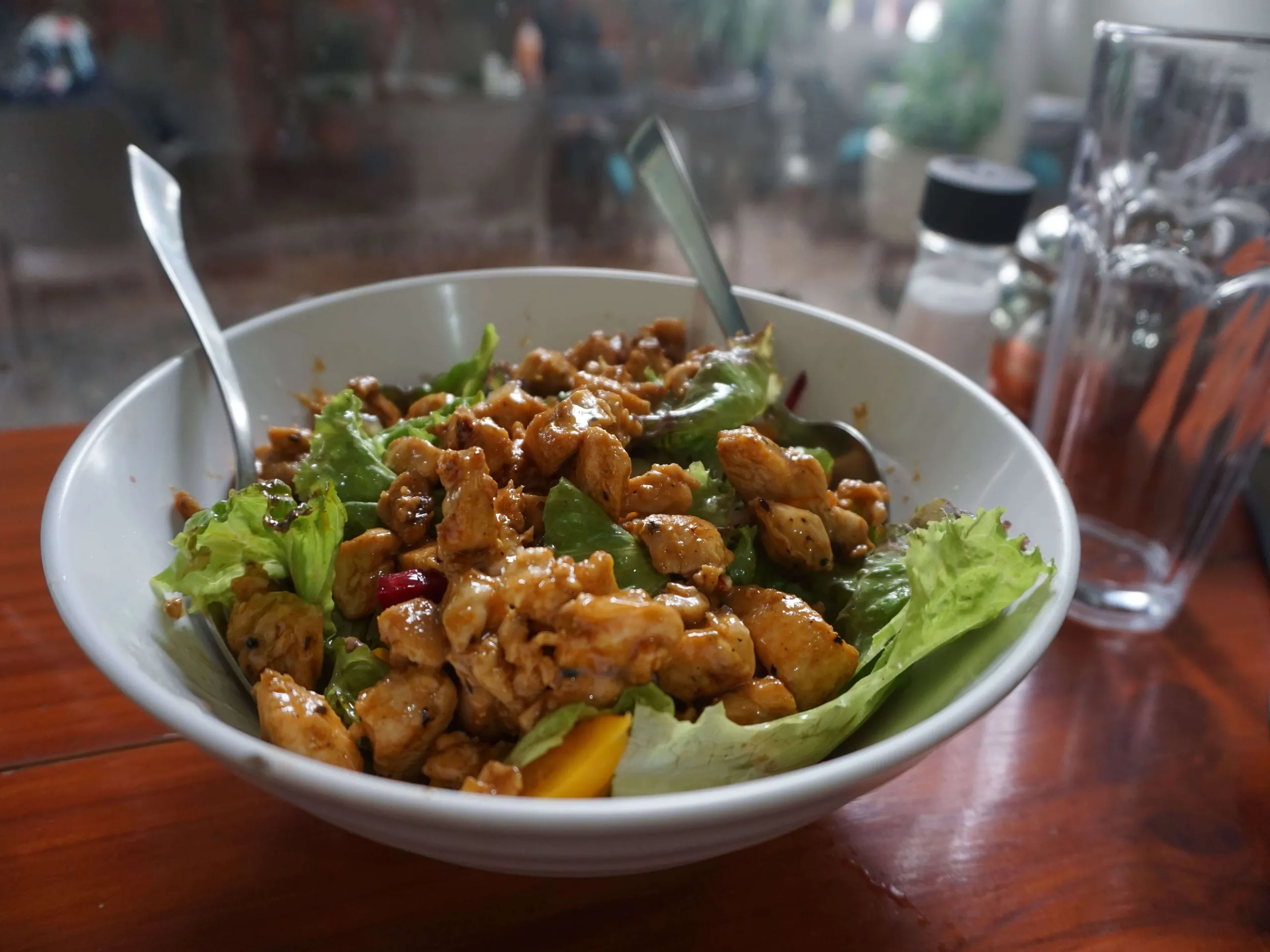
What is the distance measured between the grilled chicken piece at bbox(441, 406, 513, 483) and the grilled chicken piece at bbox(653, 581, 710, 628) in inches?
9.6

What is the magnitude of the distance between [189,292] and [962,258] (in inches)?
56.1

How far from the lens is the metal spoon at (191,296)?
3.62ft

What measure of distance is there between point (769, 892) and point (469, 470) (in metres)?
0.48

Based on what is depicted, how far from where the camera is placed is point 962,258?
1.86 metres

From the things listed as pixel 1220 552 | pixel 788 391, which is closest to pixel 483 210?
pixel 788 391

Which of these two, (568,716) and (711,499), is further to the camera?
(711,499)

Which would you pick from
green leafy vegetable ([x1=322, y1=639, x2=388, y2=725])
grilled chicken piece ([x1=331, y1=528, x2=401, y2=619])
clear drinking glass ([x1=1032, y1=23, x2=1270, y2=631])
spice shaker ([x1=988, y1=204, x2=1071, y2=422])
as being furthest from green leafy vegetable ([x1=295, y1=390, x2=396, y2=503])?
spice shaker ([x1=988, y1=204, x2=1071, y2=422])

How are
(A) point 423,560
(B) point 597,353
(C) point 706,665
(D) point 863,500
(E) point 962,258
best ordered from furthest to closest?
(E) point 962,258 < (B) point 597,353 < (D) point 863,500 < (A) point 423,560 < (C) point 706,665

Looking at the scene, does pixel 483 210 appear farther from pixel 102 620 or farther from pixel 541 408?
pixel 102 620

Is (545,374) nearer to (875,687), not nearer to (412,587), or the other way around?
(412,587)

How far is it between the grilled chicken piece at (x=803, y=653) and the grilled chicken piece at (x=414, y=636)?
30cm

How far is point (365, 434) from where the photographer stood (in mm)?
1124

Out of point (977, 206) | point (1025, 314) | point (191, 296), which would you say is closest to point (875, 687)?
point (191, 296)

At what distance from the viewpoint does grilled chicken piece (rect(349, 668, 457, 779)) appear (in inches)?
30.7
